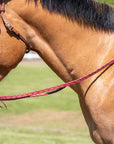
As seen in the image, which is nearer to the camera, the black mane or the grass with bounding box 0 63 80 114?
the black mane

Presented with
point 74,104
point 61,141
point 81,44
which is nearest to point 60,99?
point 74,104

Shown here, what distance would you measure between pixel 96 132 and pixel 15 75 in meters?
18.4

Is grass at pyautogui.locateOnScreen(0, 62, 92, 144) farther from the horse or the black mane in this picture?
the black mane

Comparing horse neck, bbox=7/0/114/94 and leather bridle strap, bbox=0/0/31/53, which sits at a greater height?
leather bridle strap, bbox=0/0/31/53

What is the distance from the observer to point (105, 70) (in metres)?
3.09

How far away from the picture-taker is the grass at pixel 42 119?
7.52 metres

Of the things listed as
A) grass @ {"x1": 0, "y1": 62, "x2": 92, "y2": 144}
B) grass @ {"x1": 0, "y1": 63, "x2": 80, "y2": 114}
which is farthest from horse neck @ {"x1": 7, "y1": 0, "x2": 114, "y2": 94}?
grass @ {"x1": 0, "y1": 63, "x2": 80, "y2": 114}

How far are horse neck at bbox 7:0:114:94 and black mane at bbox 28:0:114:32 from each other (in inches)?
2.1

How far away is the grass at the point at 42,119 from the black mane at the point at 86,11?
426 centimetres

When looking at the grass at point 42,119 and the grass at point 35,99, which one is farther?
the grass at point 35,99

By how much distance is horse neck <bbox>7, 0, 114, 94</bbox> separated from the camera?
311 cm

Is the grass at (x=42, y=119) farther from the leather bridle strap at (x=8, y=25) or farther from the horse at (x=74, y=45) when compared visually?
the leather bridle strap at (x=8, y=25)

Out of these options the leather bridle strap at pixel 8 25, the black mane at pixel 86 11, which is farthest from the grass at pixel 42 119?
the leather bridle strap at pixel 8 25

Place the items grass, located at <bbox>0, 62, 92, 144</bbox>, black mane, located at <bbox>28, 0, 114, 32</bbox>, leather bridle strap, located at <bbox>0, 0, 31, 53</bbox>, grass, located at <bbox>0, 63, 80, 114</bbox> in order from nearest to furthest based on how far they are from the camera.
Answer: leather bridle strap, located at <bbox>0, 0, 31, 53</bbox>, black mane, located at <bbox>28, 0, 114, 32</bbox>, grass, located at <bbox>0, 62, 92, 144</bbox>, grass, located at <bbox>0, 63, 80, 114</bbox>
